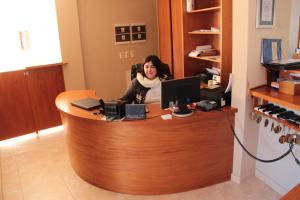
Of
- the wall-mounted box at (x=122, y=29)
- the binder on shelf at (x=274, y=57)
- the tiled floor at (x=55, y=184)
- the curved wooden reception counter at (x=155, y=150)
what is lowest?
the tiled floor at (x=55, y=184)

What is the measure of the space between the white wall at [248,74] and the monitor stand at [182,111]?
0.49m

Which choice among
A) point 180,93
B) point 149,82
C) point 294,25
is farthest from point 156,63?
point 294,25

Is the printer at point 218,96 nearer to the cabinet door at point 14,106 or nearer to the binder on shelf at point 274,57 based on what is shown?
the binder on shelf at point 274,57

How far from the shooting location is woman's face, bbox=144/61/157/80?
9.52 feet

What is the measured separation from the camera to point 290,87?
2.06m

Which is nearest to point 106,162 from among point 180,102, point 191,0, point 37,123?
point 180,102

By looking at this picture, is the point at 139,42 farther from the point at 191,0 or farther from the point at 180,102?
the point at 180,102

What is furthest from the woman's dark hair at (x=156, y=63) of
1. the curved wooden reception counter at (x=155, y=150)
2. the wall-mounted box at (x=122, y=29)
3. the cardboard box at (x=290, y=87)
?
the wall-mounted box at (x=122, y=29)

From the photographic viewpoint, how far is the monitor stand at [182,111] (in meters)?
2.25

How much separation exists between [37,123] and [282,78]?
336 centimetres

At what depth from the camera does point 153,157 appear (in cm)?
231

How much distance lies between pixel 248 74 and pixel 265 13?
525mm

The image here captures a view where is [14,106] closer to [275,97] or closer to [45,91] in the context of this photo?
[45,91]

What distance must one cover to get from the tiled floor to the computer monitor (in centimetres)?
83
